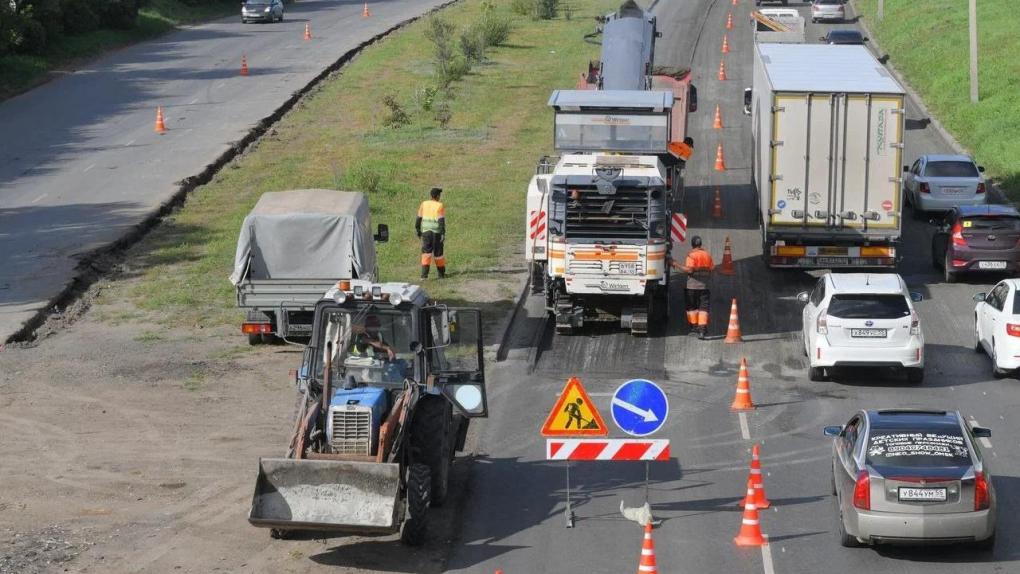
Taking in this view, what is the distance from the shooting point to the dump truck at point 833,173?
28047 millimetres

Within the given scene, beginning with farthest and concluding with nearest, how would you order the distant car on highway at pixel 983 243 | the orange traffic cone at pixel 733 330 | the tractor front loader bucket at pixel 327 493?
1. the distant car on highway at pixel 983 243
2. the orange traffic cone at pixel 733 330
3. the tractor front loader bucket at pixel 327 493

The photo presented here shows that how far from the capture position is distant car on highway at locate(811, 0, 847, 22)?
227ft

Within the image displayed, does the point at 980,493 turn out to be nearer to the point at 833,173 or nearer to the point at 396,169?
the point at 833,173

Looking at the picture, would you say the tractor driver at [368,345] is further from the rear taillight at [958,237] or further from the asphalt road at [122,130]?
the rear taillight at [958,237]

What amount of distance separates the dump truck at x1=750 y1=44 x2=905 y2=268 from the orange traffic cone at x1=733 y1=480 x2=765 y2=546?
13.6 meters

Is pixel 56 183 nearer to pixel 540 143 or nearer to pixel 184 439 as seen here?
pixel 540 143

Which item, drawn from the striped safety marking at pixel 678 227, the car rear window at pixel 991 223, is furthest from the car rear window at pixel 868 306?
the car rear window at pixel 991 223

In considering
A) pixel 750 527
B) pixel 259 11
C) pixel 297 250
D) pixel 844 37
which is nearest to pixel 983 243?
pixel 297 250

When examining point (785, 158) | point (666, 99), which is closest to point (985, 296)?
point (785, 158)

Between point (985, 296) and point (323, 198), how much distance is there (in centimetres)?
1117

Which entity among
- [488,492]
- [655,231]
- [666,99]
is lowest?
[488,492]

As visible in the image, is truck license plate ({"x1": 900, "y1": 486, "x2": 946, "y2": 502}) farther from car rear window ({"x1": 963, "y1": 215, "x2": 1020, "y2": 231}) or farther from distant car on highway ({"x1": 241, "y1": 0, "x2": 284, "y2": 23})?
distant car on highway ({"x1": 241, "y1": 0, "x2": 284, "y2": 23})

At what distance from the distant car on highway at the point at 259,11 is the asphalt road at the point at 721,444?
147 feet

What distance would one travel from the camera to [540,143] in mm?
45531
